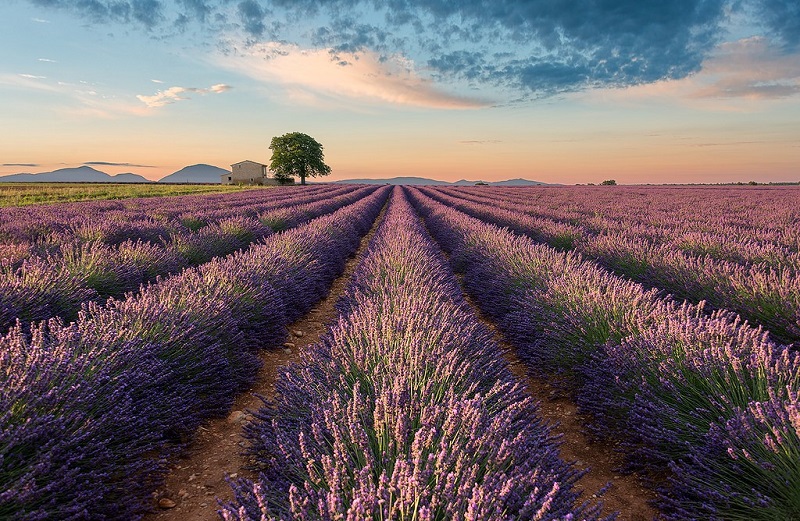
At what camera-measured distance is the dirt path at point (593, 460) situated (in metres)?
2.24

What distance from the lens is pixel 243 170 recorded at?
64.1 m

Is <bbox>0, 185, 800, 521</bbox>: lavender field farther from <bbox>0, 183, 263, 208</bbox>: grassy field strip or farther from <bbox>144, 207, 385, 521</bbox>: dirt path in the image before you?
<bbox>0, 183, 263, 208</bbox>: grassy field strip

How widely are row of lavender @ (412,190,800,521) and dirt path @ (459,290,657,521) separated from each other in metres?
0.10

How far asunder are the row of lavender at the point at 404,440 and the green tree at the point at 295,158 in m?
60.3

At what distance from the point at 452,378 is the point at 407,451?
0.68 meters

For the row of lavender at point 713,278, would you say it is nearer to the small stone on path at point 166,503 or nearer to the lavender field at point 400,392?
the lavender field at point 400,392

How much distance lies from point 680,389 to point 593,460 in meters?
0.68

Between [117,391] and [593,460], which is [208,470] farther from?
[593,460]

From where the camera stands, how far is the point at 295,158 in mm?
60250

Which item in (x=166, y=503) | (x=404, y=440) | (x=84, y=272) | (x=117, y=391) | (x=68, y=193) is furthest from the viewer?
(x=68, y=193)

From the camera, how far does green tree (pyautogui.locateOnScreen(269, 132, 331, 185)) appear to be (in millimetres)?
59500

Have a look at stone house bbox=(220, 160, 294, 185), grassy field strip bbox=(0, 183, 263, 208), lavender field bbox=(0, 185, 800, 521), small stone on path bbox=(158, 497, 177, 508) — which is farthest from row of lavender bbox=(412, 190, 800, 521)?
stone house bbox=(220, 160, 294, 185)

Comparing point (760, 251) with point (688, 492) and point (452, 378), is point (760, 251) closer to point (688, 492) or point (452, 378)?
point (688, 492)

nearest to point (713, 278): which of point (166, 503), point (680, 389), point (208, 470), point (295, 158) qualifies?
point (680, 389)
